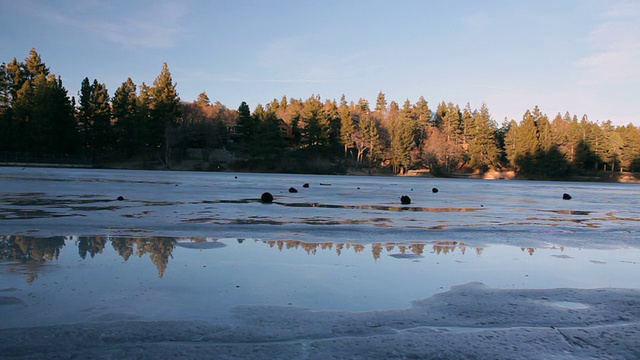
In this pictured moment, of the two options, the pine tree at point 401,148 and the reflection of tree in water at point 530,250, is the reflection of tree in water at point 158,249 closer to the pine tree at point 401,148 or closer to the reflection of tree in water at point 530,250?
the reflection of tree in water at point 530,250

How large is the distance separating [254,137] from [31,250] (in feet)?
274

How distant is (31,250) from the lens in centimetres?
762

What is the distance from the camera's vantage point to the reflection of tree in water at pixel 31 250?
21.7 ft

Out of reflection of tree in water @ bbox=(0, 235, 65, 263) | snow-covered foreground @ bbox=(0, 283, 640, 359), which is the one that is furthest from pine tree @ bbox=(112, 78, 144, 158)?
snow-covered foreground @ bbox=(0, 283, 640, 359)

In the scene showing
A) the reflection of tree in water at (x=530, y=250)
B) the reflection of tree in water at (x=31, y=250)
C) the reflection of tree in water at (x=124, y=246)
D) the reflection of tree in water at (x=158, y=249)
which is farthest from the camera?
the reflection of tree in water at (x=530, y=250)

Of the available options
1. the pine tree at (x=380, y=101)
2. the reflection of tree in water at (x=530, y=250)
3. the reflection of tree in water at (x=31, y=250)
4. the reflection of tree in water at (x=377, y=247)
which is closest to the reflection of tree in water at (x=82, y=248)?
the reflection of tree in water at (x=31, y=250)

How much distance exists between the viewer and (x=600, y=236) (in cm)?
1102

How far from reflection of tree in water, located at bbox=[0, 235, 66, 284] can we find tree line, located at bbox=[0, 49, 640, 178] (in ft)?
259

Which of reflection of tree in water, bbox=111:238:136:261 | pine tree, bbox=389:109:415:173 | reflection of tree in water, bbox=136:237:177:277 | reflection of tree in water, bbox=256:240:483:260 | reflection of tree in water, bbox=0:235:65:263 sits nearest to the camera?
reflection of tree in water, bbox=136:237:177:277

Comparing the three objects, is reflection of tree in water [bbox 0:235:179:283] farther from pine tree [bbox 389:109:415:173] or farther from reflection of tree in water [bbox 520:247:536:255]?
pine tree [bbox 389:109:415:173]

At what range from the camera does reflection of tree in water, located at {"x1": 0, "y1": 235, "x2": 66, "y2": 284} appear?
6.61m

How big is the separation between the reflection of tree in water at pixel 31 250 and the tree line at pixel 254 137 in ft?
259

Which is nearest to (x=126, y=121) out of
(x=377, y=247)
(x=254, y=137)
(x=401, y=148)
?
(x=254, y=137)

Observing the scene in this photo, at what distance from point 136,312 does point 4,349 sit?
1.15 meters
